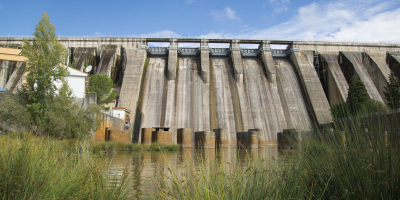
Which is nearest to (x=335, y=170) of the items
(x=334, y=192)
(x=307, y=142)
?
(x=334, y=192)

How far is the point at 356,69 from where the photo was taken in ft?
122

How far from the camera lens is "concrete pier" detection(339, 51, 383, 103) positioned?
34.9 meters

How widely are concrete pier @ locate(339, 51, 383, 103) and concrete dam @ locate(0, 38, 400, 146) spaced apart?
13 cm

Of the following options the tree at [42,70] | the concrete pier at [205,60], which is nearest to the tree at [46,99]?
the tree at [42,70]

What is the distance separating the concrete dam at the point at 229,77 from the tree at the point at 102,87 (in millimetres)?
1432

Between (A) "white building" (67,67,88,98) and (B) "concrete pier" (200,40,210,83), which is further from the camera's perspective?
(B) "concrete pier" (200,40,210,83)

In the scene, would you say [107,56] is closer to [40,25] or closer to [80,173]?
[40,25]

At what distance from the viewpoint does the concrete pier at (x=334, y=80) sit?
3522 centimetres


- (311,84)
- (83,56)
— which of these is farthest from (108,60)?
(311,84)

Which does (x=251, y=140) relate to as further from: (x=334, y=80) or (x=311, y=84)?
(x=334, y=80)

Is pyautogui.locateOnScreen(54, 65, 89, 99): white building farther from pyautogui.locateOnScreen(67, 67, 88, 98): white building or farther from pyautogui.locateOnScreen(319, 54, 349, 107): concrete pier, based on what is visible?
pyautogui.locateOnScreen(319, 54, 349, 107): concrete pier

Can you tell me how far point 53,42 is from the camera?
19.9 metres

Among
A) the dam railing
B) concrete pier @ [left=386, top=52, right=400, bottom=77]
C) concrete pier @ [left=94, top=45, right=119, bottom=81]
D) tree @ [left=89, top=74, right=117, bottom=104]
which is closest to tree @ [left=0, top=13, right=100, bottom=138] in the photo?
tree @ [left=89, top=74, right=117, bottom=104]

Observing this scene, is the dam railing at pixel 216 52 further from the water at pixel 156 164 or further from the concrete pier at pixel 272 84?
the water at pixel 156 164
